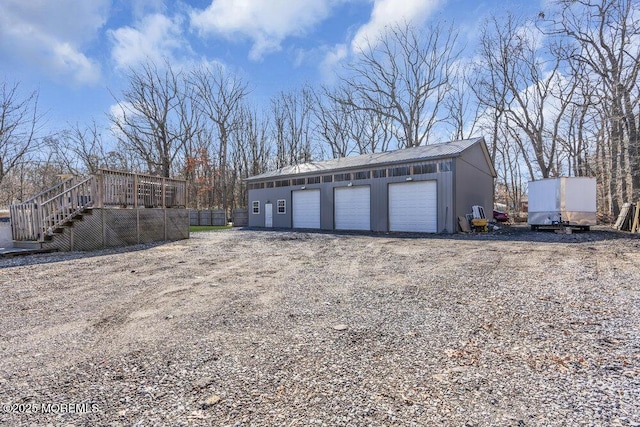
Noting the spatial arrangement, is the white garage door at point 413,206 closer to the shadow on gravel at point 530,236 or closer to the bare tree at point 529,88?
the shadow on gravel at point 530,236

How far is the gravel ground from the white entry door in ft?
49.1

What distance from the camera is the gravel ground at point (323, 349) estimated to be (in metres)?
1.81

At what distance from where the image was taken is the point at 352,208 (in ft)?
55.4

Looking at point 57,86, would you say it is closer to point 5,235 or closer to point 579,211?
point 5,235

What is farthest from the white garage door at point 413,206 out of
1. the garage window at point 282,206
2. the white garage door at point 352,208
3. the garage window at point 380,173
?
the garage window at point 282,206

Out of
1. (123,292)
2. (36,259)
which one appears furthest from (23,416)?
(36,259)

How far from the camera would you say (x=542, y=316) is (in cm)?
336

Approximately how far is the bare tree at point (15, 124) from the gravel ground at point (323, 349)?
12752mm

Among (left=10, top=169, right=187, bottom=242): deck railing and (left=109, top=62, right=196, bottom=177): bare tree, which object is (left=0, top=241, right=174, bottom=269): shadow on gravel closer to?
(left=10, top=169, right=187, bottom=242): deck railing

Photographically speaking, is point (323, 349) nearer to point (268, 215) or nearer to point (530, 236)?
point (530, 236)

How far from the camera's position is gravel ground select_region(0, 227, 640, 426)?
71.3 inches

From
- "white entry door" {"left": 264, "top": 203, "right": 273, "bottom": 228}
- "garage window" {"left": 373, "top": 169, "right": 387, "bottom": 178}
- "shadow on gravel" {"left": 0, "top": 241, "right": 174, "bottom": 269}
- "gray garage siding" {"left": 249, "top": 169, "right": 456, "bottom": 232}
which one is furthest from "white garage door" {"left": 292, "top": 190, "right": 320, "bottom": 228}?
"shadow on gravel" {"left": 0, "top": 241, "right": 174, "bottom": 269}

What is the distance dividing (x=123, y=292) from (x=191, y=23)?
15.4 m

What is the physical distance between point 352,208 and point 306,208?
10.5ft
